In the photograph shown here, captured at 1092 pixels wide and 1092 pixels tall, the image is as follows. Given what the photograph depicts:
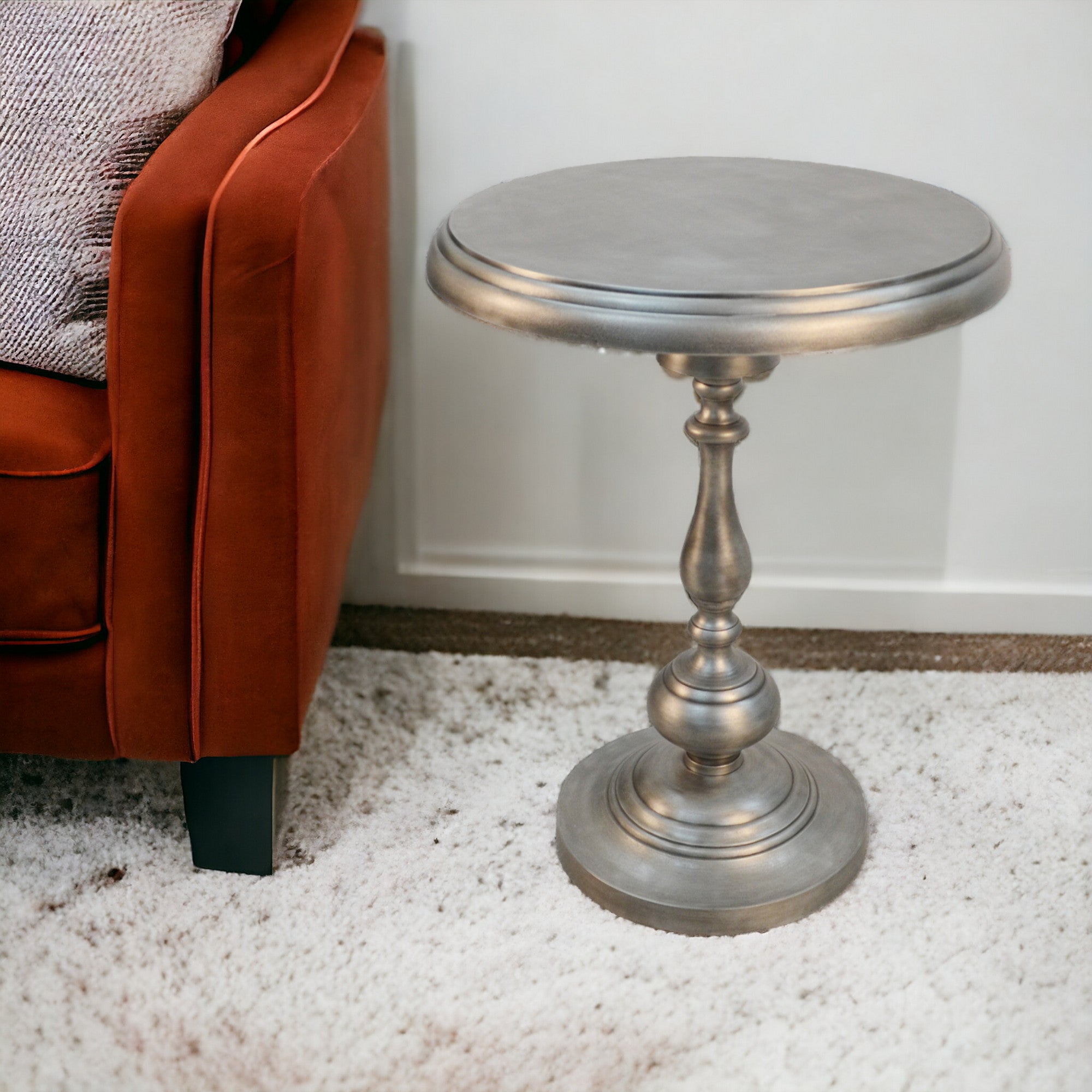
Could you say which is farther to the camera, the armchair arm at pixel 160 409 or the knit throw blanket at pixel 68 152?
the knit throw blanket at pixel 68 152

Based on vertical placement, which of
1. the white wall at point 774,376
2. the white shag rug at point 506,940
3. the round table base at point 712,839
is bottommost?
the white shag rug at point 506,940

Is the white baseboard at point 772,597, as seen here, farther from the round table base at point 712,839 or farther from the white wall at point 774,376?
the round table base at point 712,839

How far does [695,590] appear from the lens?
1.20 meters

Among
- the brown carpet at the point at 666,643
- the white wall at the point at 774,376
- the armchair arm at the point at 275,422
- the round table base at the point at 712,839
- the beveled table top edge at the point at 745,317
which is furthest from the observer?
the brown carpet at the point at 666,643

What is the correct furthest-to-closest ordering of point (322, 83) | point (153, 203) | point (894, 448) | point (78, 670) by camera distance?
point (894, 448) → point (322, 83) → point (78, 670) → point (153, 203)

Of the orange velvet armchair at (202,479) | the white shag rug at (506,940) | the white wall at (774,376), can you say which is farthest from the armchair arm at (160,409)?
the white wall at (774,376)

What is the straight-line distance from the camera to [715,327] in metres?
0.88

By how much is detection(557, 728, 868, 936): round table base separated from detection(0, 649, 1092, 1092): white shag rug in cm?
2

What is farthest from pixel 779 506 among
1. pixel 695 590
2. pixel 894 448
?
pixel 695 590

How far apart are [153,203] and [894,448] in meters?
1.00

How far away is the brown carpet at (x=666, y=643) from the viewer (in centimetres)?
163

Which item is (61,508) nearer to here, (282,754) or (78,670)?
(78,670)

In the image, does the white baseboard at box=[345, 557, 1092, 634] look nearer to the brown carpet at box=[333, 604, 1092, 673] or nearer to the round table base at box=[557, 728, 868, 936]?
the brown carpet at box=[333, 604, 1092, 673]

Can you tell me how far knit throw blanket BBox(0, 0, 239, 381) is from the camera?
1.19m
